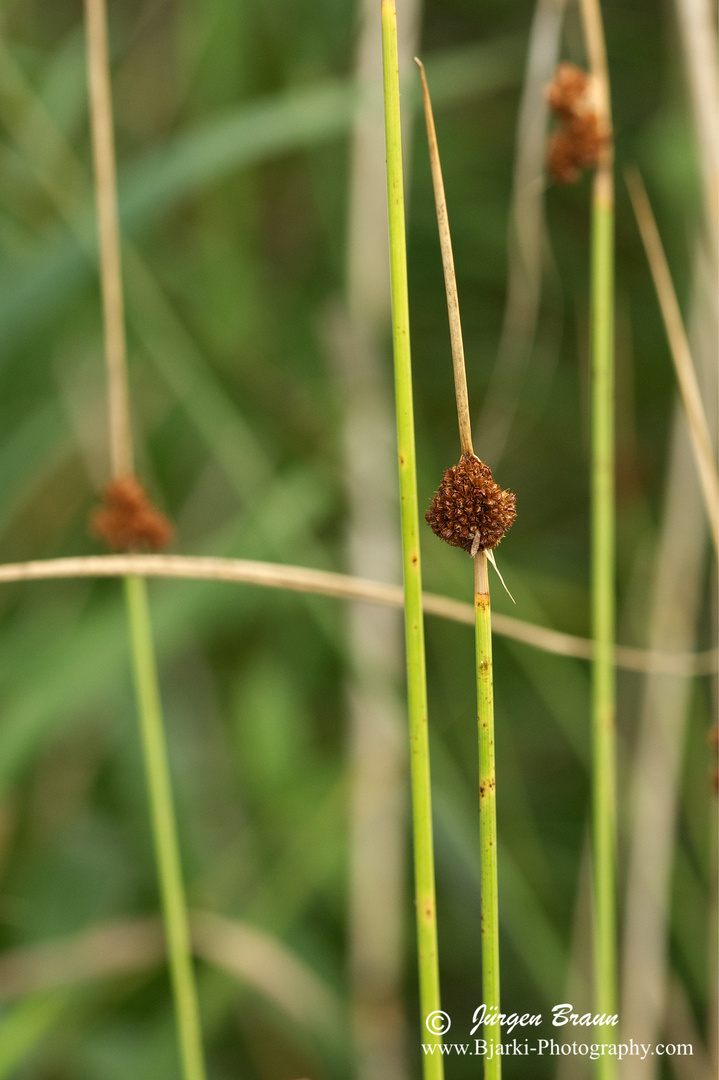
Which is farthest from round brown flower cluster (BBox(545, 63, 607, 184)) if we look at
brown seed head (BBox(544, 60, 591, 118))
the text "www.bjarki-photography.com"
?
the text "www.bjarki-photography.com"

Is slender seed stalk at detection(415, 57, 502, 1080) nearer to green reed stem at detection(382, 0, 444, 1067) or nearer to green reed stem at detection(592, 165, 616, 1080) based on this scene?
green reed stem at detection(382, 0, 444, 1067)

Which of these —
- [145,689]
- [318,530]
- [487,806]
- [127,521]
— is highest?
[318,530]

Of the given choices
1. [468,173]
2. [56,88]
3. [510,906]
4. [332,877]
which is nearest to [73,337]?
[56,88]

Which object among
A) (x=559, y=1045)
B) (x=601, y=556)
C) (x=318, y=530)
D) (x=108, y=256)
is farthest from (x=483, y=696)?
(x=318, y=530)

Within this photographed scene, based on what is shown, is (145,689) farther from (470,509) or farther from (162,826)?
(470,509)

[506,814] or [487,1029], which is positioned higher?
[506,814]

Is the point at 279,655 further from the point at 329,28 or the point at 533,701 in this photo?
Answer: the point at 329,28
